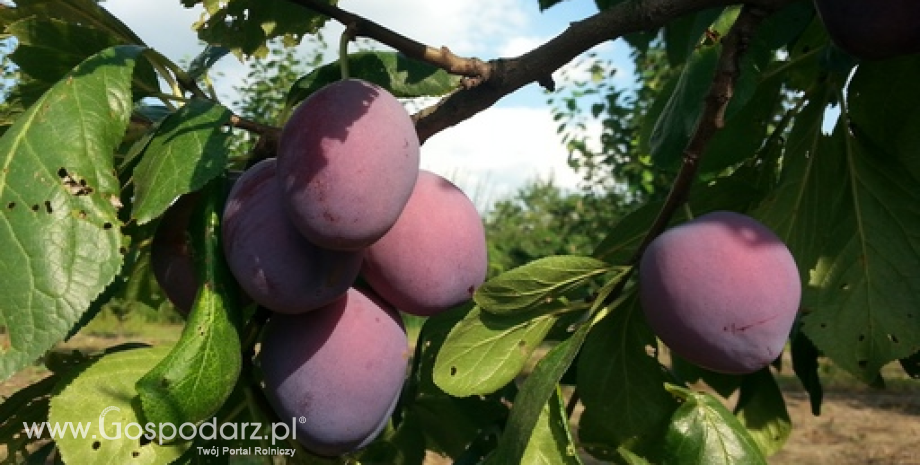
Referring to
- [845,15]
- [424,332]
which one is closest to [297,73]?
[424,332]

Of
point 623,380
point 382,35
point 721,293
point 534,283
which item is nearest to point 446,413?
point 623,380

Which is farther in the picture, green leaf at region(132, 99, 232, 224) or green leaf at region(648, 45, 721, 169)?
green leaf at region(648, 45, 721, 169)

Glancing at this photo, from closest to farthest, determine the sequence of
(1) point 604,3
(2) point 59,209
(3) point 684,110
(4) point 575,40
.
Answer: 1. (2) point 59,209
2. (4) point 575,40
3. (3) point 684,110
4. (1) point 604,3

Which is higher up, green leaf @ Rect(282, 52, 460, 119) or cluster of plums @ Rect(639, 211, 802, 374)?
green leaf @ Rect(282, 52, 460, 119)

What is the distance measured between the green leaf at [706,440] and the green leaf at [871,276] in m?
0.14

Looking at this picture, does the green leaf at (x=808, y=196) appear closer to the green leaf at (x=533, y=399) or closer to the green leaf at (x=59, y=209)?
the green leaf at (x=533, y=399)

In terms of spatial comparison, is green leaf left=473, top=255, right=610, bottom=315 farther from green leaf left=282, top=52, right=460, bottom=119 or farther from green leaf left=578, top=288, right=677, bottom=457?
green leaf left=282, top=52, right=460, bottom=119

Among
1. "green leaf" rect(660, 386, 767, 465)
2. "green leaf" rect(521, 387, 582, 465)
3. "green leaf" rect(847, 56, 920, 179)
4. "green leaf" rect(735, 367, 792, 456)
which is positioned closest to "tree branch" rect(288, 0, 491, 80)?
"green leaf" rect(521, 387, 582, 465)

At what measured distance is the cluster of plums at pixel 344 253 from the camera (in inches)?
27.7

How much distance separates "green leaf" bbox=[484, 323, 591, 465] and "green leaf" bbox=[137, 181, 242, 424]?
0.80 ft

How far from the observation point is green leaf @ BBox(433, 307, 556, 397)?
0.88 metres

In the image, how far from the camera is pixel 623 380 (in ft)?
3.29

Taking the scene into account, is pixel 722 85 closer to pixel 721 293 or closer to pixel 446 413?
pixel 721 293

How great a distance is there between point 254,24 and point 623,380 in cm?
62
